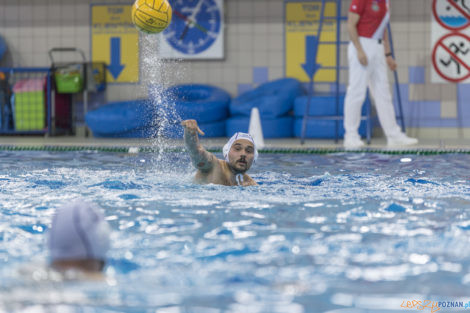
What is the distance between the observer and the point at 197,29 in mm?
11188

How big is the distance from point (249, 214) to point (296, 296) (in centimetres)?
149

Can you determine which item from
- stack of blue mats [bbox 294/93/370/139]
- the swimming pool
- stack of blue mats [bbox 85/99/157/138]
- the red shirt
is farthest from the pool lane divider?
the swimming pool

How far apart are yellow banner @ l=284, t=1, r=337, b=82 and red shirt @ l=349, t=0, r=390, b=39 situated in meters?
2.45

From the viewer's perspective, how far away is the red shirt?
8266 millimetres

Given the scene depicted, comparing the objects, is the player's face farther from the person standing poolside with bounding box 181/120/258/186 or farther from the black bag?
the black bag

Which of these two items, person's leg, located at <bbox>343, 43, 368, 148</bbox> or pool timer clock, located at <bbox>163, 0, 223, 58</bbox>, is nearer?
person's leg, located at <bbox>343, 43, 368, 148</bbox>

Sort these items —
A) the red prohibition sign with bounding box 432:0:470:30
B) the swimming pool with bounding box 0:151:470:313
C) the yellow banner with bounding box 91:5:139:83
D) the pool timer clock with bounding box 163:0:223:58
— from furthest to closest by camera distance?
the yellow banner with bounding box 91:5:139:83 < the pool timer clock with bounding box 163:0:223:58 < the red prohibition sign with bounding box 432:0:470:30 < the swimming pool with bounding box 0:151:470:313

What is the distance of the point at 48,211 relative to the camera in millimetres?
4066

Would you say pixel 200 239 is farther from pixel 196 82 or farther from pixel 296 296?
pixel 196 82

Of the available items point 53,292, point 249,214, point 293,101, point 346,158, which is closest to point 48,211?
point 249,214

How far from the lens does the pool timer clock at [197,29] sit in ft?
36.6

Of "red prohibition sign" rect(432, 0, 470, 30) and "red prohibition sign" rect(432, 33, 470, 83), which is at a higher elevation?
"red prohibition sign" rect(432, 0, 470, 30)

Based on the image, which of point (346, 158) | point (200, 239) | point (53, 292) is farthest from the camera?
point (346, 158)

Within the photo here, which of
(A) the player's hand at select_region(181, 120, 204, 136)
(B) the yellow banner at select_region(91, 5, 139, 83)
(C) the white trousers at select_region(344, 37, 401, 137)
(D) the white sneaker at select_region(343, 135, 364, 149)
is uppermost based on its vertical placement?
(B) the yellow banner at select_region(91, 5, 139, 83)
